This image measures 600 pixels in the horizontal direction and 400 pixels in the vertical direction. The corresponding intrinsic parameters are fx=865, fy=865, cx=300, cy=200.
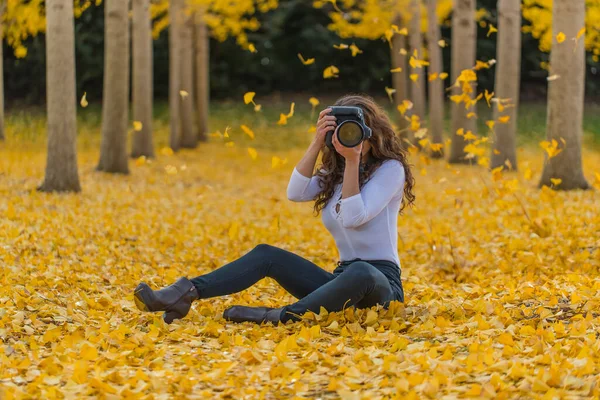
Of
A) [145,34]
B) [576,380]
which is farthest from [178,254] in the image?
[145,34]

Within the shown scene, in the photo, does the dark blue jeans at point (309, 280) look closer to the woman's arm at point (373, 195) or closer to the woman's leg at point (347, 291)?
the woman's leg at point (347, 291)

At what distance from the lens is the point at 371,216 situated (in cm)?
478

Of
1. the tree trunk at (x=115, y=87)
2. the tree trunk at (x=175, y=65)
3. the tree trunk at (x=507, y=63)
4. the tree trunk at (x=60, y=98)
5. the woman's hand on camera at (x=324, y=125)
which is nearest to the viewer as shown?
the woman's hand on camera at (x=324, y=125)

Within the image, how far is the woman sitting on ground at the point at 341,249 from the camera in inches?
185

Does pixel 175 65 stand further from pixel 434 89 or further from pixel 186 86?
pixel 434 89

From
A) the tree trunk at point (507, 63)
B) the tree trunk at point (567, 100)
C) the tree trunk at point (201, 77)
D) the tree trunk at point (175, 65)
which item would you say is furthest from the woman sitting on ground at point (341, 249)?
the tree trunk at point (201, 77)

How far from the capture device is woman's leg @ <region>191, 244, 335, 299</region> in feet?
15.8

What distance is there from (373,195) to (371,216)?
119 mm

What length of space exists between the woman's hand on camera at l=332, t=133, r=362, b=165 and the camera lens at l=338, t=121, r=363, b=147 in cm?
2

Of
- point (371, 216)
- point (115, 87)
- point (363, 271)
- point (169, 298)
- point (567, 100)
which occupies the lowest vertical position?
point (169, 298)

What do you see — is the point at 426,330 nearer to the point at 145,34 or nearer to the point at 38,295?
the point at 38,295

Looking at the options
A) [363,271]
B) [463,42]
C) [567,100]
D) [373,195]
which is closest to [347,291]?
[363,271]

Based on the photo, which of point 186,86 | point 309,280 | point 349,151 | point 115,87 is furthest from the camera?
point 186,86

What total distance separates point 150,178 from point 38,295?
333 inches
